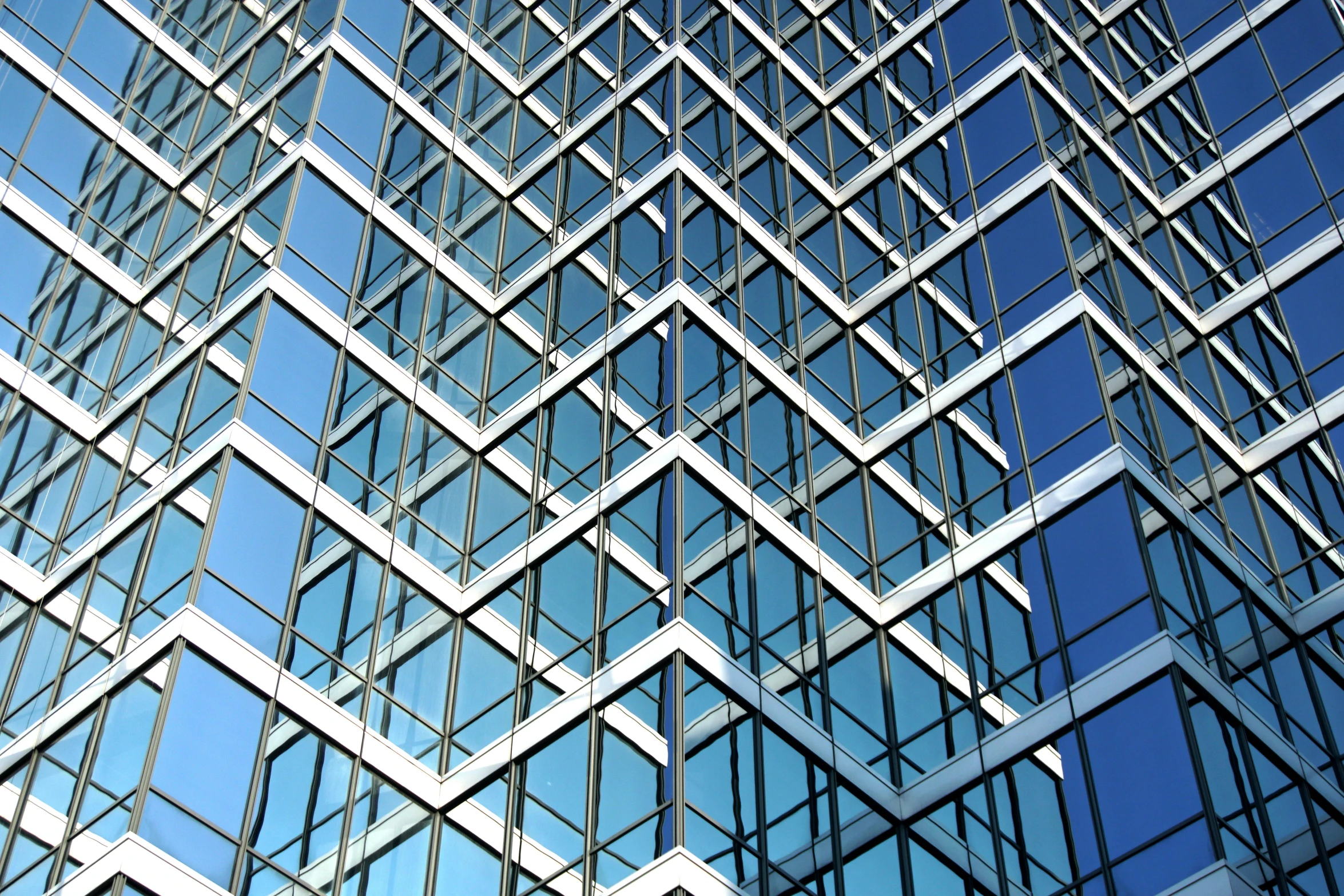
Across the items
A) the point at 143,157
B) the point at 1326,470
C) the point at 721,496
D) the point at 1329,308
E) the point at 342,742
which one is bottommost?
the point at 342,742

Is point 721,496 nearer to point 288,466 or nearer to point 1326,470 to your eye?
point 288,466

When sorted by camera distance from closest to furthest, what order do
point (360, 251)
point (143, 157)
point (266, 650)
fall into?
point (266, 650)
point (360, 251)
point (143, 157)

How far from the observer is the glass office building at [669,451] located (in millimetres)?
22328

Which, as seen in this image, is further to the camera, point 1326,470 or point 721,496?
point 1326,470

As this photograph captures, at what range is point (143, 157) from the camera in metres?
34.0

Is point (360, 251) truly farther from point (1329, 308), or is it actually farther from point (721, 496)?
point (1329, 308)

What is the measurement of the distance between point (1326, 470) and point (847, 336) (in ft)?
31.1

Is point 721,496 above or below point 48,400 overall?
below

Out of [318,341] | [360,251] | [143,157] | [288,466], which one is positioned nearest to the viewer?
[288,466]

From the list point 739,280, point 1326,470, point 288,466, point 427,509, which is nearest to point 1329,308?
point 1326,470

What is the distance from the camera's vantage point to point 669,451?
2588 centimetres

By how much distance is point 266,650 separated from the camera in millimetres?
23453

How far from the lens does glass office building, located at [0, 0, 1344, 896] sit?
2233 cm

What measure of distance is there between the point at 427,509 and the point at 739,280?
750 centimetres
